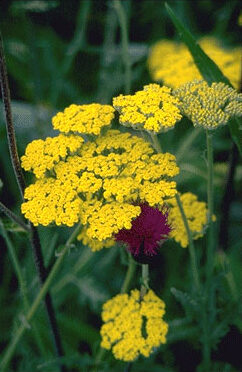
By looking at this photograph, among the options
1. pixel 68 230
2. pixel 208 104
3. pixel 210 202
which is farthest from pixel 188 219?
pixel 68 230

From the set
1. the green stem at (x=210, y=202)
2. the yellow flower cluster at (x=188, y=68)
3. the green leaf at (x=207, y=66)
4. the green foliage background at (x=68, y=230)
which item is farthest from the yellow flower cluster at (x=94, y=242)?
the yellow flower cluster at (x=188, y=68)

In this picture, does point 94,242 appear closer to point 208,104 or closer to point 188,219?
point 188,219

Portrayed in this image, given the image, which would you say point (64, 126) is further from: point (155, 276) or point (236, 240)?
point (236, 240)

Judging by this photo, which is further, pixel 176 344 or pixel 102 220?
pixel 176 344

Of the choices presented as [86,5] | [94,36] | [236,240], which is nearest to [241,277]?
[236,240]

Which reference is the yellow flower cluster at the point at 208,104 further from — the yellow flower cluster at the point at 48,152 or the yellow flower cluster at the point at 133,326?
the yellow flower cluster at the point at 133,326

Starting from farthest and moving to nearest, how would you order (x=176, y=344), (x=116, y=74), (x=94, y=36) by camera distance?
(x=94, y=36), (x=116, y=74), (x=176, y=344)
